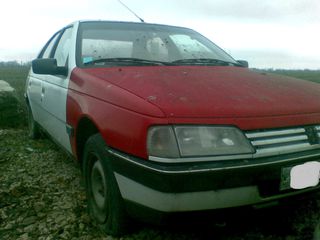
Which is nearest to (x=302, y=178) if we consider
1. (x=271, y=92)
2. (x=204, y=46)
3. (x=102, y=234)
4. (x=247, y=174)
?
(x=247, y=174)

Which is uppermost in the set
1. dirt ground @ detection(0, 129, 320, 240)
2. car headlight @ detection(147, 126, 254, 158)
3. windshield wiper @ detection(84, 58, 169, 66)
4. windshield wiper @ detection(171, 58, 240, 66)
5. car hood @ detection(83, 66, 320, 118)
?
windshield wiper @ detection(171, 58, 240, 66)

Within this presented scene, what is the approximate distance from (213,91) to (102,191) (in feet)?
3.30

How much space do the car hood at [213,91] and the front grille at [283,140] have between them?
0.32 feet

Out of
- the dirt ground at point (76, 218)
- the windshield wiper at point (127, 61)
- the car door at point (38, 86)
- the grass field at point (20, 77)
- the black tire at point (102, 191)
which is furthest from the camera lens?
the grass field at point (20, 77)

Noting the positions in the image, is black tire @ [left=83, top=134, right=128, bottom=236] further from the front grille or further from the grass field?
the grass field

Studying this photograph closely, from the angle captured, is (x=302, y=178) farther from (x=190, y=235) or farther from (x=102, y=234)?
(x=102, y=234)

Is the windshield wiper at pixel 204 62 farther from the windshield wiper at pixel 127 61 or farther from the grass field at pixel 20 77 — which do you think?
the grass field at pixel 20 77

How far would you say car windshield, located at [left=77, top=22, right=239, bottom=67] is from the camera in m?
2.93

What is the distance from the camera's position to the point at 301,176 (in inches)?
77.5

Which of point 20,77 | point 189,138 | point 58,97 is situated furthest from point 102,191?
point 20,77

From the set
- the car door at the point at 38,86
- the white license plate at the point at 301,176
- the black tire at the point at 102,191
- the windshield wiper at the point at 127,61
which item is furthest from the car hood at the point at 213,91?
the car door at the point at 38,86

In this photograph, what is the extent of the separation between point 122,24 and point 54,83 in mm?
816

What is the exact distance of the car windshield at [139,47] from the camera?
2.93 meters

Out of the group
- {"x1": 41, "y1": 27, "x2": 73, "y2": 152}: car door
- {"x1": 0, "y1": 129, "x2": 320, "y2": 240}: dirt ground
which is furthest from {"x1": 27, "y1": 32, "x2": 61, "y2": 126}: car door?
{"x1": 0, "y1": 129, "x2": 320, "y2": 240}: dirt ground
